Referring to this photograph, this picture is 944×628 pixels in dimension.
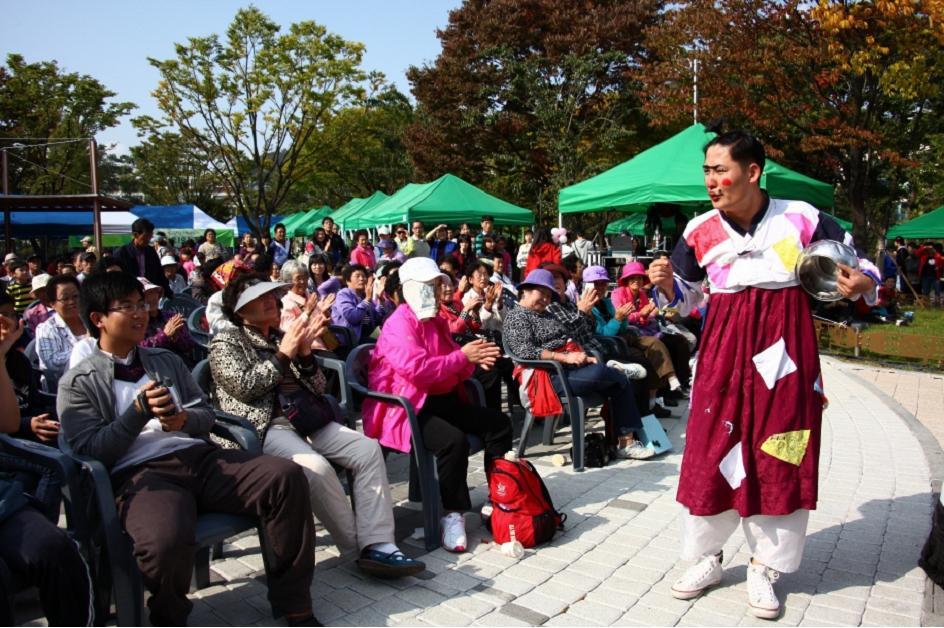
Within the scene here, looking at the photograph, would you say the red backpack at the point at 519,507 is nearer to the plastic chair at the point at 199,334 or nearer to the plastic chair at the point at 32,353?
the plastic chair at the point at 199,334

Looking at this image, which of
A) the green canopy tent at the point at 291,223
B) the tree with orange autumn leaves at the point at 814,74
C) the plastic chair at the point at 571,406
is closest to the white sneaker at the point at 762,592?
the plastic chair at the point at 571,406

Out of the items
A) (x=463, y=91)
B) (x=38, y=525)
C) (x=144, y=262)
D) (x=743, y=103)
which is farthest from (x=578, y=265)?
(x=463, y=91)

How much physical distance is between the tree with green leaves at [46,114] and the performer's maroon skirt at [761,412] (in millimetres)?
25078

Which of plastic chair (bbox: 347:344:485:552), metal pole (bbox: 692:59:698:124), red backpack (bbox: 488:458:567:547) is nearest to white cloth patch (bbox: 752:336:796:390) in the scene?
red backpack (bbox: 488:458:567:547)

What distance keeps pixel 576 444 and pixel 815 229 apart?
8.17ft

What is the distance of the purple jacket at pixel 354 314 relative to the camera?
6.45 meters

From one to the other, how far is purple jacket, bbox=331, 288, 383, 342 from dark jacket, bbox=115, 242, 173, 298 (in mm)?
2343

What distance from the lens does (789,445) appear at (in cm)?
305

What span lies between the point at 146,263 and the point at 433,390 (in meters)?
5.05

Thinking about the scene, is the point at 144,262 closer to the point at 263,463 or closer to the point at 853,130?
the point at 263,463

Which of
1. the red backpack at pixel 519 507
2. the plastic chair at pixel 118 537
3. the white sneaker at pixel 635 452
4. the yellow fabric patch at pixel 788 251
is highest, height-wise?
the yellow fabric patch at pixel 788 251

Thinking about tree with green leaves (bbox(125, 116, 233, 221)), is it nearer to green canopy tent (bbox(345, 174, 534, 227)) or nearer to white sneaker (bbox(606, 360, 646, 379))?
green canopy tent (bbox(345, 174, 534, 227))

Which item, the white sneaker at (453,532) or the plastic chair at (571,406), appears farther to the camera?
the plastic chair at (571,406)

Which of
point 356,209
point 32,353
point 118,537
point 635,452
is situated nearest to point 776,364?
point 635,452
